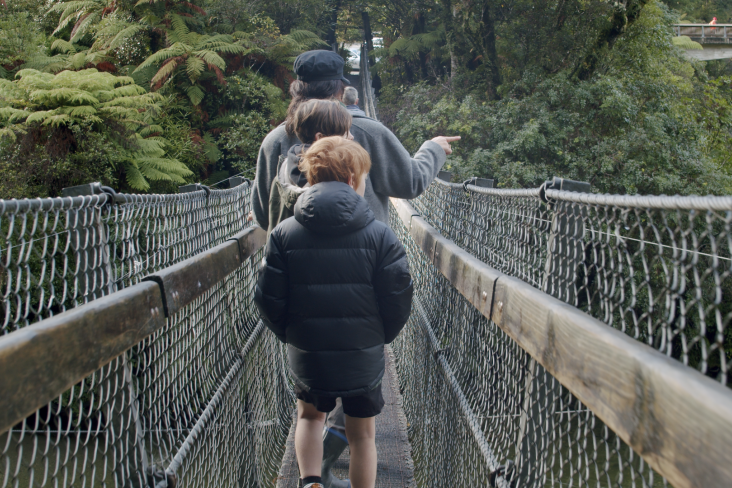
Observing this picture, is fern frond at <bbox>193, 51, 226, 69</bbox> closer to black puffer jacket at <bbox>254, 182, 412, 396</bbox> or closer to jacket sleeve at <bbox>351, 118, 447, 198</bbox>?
jacket sleeve at <bbox>351, 118, 447, 198</bbox>

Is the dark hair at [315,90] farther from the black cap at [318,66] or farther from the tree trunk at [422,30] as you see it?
the tree trunk at [422,30]

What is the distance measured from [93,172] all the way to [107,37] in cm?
467

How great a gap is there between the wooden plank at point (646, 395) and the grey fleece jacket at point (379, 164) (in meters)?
1.22

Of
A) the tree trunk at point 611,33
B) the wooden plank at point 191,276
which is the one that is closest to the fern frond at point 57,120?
the wooden plank at point 191,276

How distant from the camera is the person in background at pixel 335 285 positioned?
1658mm

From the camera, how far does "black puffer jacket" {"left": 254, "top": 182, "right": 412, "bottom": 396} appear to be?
1.66 meters

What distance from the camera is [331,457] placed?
220 centimetres

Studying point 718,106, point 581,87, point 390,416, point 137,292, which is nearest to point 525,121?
point 581,87

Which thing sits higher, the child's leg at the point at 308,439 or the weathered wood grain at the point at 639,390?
the weathered wood grain at the point at 639,390

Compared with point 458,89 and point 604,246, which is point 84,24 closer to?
point 458,89

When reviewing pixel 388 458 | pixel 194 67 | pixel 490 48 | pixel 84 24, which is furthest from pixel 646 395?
pixel 490 48

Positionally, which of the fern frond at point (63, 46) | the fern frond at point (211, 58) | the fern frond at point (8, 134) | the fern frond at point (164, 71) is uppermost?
the fern frond at point (63, 46)

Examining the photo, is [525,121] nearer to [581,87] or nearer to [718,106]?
[581,87]

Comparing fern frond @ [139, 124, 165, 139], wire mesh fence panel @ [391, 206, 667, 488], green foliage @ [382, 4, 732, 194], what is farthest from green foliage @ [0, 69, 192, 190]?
green foliage @ [382, 4, 732, 194]
